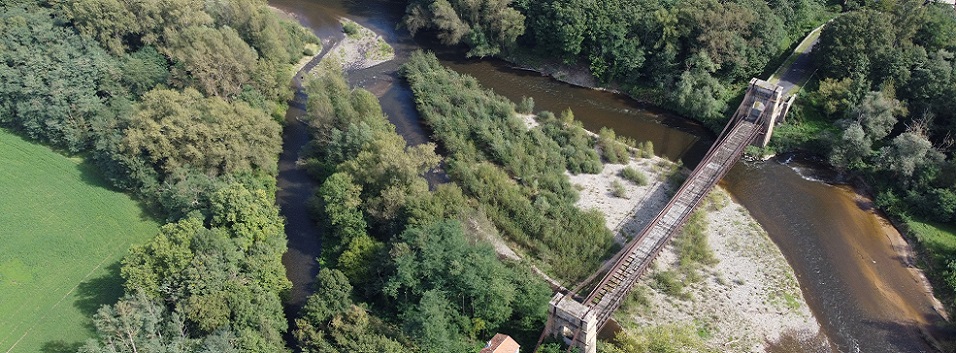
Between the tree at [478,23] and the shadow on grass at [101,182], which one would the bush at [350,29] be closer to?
the tree at [478,23]

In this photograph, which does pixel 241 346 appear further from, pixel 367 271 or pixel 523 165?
pixel 523 165

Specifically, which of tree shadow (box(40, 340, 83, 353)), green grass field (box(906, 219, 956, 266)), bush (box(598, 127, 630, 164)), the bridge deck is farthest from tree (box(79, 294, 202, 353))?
green grass field (box(906, 219, 956, 266))

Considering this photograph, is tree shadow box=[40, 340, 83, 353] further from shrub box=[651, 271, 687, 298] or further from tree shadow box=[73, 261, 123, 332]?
shrub box=[651, 271, 687, 298]

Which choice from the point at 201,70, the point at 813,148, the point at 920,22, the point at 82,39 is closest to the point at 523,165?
the point at 813,148

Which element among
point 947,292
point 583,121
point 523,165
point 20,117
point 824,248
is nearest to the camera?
point 947,292

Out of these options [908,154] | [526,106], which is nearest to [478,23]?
[526,106]

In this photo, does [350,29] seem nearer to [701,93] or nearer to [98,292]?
[701,93]
